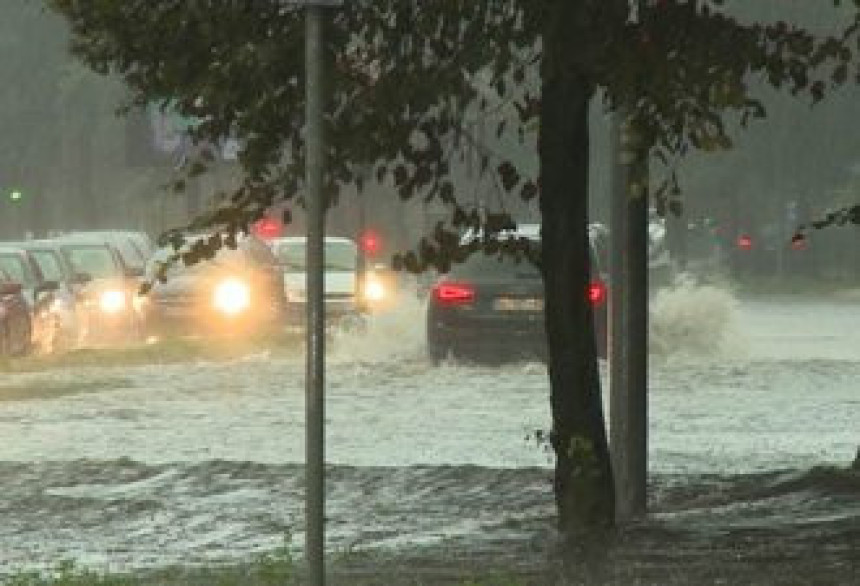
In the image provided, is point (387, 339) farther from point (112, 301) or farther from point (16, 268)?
point (112, 301)

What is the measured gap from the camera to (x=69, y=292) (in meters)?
32.0

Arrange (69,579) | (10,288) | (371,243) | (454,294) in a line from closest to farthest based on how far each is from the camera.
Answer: (69,579), (454,294), (10,288), (371,243)

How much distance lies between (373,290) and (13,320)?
13.5m

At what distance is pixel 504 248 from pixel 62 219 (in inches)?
3224

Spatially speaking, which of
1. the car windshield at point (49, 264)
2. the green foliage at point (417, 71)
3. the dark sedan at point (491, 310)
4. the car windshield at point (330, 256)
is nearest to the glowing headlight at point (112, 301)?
the car windshield at point (49, 264)

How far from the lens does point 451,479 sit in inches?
552

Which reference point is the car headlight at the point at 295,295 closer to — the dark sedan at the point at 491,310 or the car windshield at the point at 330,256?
the car windshield at the point at 330,256

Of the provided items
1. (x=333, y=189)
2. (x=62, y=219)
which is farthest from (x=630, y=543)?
(x=62, y=219)

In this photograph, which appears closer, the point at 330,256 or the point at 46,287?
the point at 46,287

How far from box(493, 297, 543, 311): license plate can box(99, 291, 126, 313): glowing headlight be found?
11858mm

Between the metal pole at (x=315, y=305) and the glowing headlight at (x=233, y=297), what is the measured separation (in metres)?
25.4

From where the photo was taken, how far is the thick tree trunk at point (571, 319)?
952 centimetres

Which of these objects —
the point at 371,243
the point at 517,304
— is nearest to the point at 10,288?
the point at 517,304

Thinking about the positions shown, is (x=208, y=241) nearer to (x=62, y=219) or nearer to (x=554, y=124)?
(x=554, y=124)
